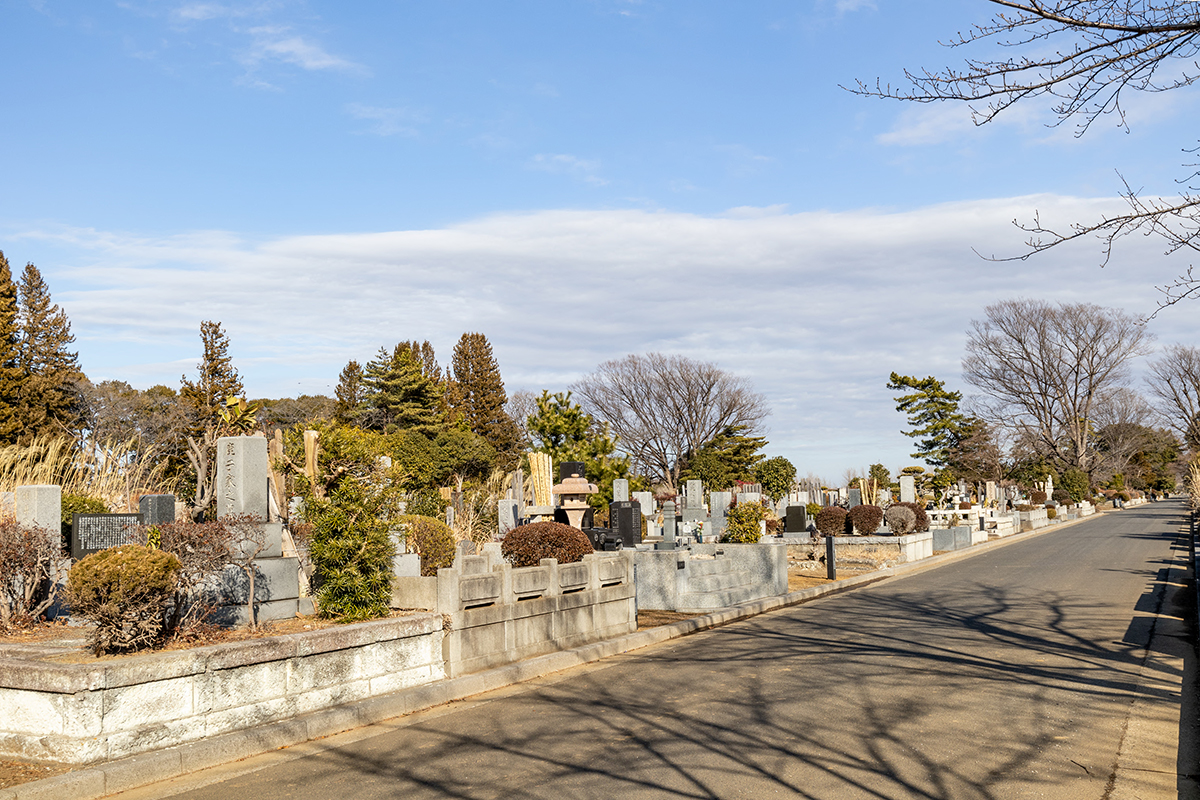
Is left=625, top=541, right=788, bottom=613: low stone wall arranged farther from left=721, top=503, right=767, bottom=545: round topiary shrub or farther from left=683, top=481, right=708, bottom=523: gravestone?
left=683, top=481, right=708, bottom=523: gravestone

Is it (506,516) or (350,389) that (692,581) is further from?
(350,389)

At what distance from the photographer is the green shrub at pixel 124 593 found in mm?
6961

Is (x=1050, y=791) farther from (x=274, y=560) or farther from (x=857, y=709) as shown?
(x=274, y=560)

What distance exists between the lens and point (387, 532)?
9.64 meters

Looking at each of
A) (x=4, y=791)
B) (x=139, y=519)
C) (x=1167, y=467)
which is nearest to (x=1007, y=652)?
(x=4, y=791)

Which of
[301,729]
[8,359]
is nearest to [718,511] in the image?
[301,729]

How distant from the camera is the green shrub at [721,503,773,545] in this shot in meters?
19.3

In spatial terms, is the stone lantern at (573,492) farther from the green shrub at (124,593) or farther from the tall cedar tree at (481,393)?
the tall cedar tree at (481,393)

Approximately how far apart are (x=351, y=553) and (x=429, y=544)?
593 centimetres

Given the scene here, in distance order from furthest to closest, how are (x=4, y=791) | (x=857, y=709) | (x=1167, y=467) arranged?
(x=1167, y=467) < (x=857, y=709) < (x=4, y=791)

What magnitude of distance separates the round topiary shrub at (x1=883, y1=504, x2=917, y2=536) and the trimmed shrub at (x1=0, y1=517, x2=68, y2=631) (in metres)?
23.2

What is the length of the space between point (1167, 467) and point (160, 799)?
117m

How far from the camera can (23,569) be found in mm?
9719

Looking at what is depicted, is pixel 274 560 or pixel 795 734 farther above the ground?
pixel 274 560
